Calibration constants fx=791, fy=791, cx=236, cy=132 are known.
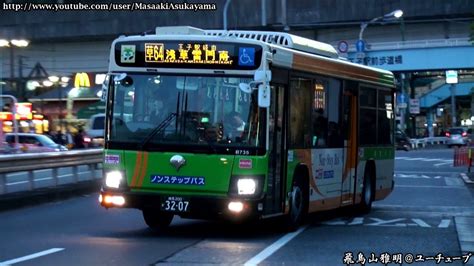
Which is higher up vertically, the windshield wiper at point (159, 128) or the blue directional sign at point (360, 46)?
the blue directional sign at point (360, 46)

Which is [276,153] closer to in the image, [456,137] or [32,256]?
[32,256]

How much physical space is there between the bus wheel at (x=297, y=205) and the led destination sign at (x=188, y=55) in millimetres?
2424

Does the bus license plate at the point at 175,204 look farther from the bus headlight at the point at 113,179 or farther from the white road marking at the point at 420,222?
the white road marking at the point at 420,222

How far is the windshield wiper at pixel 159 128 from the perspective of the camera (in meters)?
11.5

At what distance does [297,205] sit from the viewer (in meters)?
12.9

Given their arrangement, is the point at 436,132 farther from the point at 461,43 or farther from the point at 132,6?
the point at 132,6

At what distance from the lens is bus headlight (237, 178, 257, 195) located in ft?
37.0

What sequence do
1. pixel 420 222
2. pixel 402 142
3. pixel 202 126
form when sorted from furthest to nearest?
pixel 402 142 → pixel 420 222 → pixel 202 126

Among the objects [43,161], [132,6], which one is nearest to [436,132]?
[132,6]

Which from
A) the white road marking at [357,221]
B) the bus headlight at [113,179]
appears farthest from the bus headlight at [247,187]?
the white road marking at [357,221]

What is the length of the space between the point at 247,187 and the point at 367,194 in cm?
602

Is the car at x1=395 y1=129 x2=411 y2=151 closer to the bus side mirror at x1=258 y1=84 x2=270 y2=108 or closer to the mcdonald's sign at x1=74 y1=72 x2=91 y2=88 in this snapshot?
the mcdonald's sign at x1=74 y1=72 x2=91 y2=88

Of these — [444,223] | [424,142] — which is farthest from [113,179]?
[424,142]

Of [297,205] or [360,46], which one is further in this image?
[360,46]
